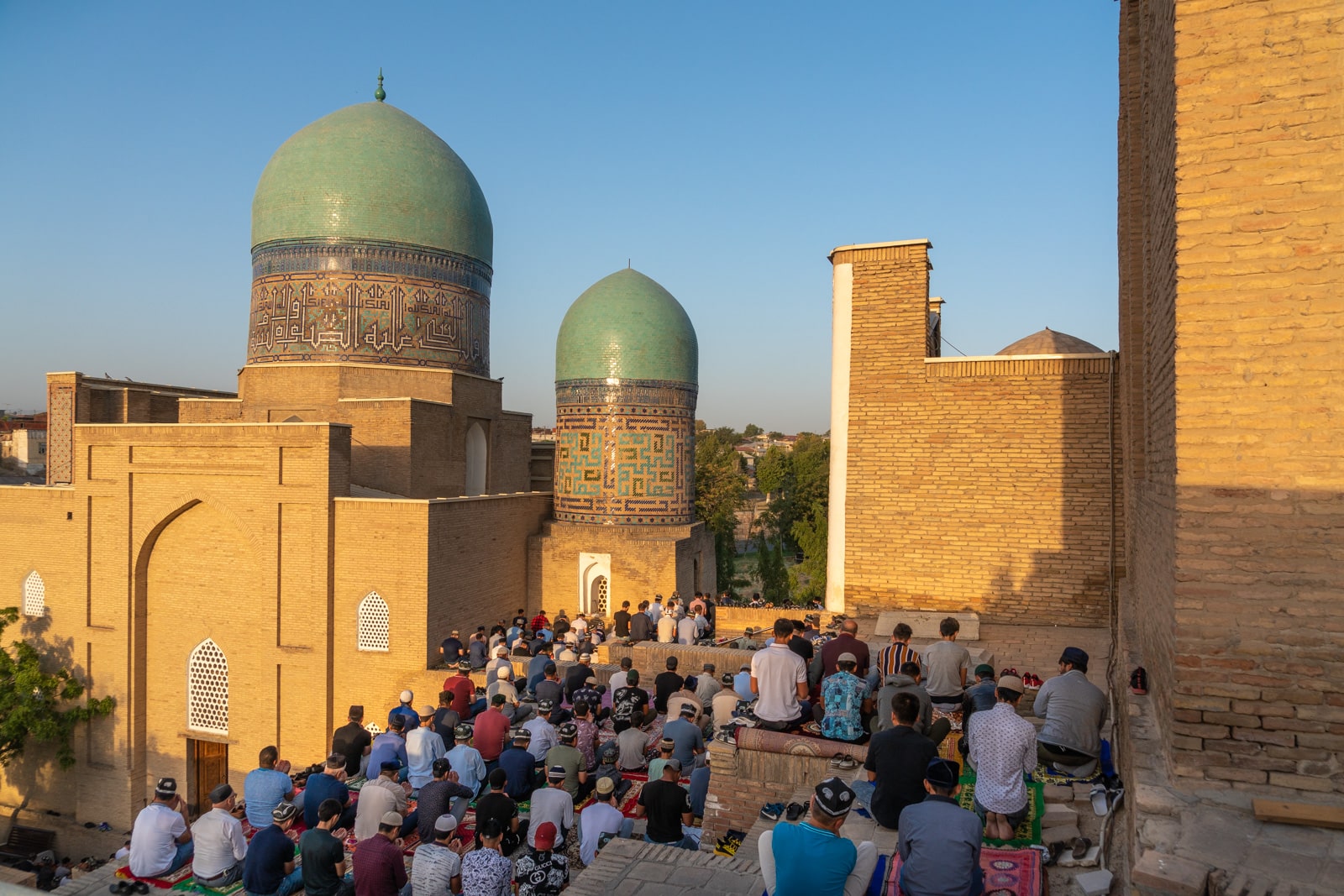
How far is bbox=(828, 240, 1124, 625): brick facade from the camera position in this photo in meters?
9.32

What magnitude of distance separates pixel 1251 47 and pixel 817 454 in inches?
1299

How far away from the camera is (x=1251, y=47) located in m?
3.42

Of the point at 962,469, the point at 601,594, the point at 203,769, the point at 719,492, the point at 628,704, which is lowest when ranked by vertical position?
the point at 203,769

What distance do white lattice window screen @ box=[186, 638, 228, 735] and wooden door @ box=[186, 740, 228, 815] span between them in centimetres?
35

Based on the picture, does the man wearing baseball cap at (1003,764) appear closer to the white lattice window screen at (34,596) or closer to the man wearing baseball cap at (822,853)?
the man wearing baseball cap at (822,853)

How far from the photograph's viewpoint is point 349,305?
50.9 ft

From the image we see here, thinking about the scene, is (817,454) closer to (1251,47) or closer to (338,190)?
(338,190)

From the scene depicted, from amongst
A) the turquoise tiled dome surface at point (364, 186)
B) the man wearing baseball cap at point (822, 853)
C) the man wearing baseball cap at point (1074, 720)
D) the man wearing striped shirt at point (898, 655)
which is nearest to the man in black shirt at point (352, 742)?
the man wearing striped shirt at point (898, 655)

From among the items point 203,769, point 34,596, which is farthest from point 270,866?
point 34,596

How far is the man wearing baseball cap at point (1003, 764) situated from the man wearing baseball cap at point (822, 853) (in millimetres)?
1244

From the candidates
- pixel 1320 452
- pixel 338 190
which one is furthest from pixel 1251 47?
pixel 338 190

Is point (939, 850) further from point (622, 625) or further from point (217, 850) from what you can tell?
point (622, 625)

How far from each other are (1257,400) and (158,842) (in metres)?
6.53

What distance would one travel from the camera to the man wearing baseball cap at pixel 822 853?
3061 mm
